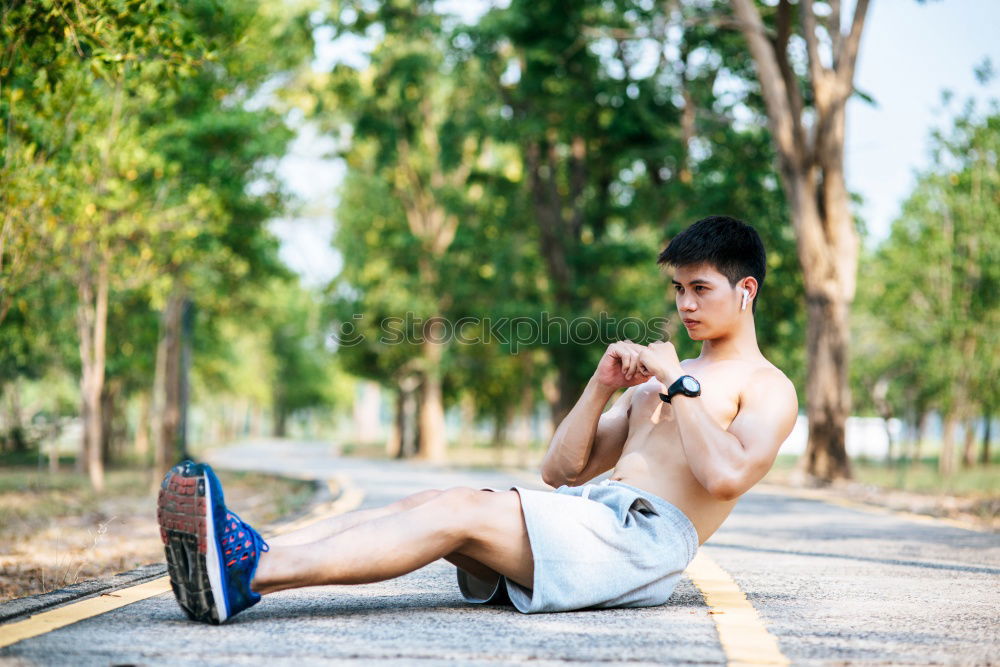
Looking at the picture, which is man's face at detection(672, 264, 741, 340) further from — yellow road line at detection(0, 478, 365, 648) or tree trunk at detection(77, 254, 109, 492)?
tree trunk at detection(77, 254, 109, 492)

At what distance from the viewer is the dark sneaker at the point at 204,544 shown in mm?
3275

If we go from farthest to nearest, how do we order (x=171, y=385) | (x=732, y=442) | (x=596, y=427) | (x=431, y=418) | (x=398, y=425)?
(x=398, y=425)
(x=431, y=418)
(x=171, y=385)
(x=596, y=427)
(x=732, y=442)

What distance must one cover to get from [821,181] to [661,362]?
13.0m

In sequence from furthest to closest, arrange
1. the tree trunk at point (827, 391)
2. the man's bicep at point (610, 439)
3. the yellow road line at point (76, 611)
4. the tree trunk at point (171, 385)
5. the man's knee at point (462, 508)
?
the tree trunk at point (171, 385) → the tree trunk at point (827, 391) → the man's bicep at point (610, 439) → the man's knee at point (462, 508) → the yellow road line at point (76, 611)

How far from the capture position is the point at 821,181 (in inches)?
627

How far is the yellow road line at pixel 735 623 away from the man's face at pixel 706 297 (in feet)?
3.44

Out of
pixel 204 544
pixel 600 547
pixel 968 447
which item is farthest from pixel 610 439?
pixel 968 447

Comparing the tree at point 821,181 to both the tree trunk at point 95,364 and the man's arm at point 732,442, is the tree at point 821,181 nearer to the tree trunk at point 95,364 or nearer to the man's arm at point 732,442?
the tree trunk at point 95,364

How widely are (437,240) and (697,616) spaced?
29.8 m

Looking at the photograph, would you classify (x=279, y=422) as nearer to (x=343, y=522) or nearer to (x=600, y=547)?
(x=343, y=522)

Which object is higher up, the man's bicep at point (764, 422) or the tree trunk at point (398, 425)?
the man's bicep at point (764, 422)

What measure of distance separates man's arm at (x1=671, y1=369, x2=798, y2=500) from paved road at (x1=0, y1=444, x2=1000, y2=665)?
518 millimetres

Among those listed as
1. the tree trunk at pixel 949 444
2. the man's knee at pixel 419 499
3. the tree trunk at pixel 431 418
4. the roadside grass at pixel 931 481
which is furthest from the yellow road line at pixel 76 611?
the tree trunk at pixel 949 444

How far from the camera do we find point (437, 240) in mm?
33344
